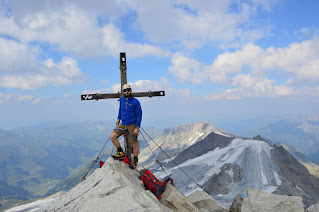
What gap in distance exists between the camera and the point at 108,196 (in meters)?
6.28

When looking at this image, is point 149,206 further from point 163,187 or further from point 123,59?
point 123,59

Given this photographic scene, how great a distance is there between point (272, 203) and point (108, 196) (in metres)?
7.63

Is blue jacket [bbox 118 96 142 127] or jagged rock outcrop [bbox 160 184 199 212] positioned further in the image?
blue jacket [bbox 118 96 142 127]

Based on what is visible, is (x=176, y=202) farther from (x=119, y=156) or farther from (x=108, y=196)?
(x=119, y=156)

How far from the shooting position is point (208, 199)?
11.8 m

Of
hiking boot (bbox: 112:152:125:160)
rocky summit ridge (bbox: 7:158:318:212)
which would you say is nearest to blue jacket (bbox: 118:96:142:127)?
hiking boot (bbox: 112:152:125:160)

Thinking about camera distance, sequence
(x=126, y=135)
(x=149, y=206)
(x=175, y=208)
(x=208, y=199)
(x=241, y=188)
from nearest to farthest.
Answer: (x=149, y=206)
(x=175, y=208)
(x=126, y=135)
(x=208, y=199)
(x=241, y=188)

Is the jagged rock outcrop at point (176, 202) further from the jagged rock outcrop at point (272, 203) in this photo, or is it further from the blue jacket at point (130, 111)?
the blue jacket at point (130, 111)

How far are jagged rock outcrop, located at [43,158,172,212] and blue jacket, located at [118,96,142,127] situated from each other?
210 centimetres

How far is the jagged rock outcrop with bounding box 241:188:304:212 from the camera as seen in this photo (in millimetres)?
8844

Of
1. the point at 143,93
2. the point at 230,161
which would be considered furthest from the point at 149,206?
the point at 230,161

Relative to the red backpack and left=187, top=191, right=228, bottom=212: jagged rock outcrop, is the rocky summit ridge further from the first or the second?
the red backpack

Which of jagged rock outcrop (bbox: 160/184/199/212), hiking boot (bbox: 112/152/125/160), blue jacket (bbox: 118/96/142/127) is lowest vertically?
jagged rock outcrop (bbox: 160/184/199/212)

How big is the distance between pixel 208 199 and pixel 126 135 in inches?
242
